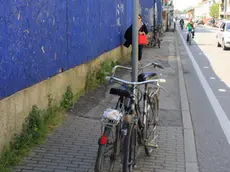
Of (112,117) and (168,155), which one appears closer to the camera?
(112,117)

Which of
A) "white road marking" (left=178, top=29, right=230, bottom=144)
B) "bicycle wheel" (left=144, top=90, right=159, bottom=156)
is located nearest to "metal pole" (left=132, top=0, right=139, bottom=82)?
"bicycle wheel" (left=144, top=90, right=159, bottom=156)

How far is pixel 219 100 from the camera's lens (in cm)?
844

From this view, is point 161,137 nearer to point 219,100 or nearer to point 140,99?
point 140,99

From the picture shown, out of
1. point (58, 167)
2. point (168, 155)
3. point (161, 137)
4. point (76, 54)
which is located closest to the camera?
point (58, 167)

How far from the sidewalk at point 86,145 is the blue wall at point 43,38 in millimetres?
844

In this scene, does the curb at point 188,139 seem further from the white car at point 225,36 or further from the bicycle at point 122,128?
the white car at point 225,36

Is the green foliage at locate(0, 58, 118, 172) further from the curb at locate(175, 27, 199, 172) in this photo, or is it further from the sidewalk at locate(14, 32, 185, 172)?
the curb at locate(175, 27, 199, 172)

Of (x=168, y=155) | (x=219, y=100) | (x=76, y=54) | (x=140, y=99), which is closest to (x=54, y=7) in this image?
(x=76, y=54)

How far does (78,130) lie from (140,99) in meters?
1.69

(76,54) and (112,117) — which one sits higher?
(76,54)

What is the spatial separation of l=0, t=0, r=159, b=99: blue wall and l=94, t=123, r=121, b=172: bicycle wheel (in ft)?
5.02

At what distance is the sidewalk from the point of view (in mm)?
4363

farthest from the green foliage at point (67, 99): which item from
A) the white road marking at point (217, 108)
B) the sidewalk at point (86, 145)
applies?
the white road marking at point (217, 108)

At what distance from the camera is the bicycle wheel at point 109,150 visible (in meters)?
3.34
